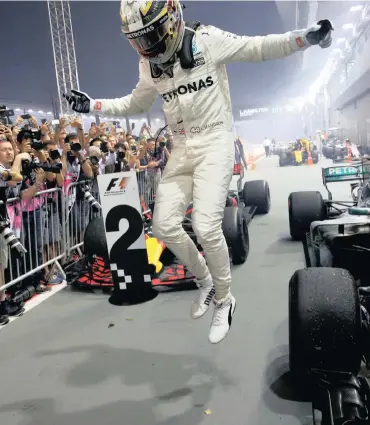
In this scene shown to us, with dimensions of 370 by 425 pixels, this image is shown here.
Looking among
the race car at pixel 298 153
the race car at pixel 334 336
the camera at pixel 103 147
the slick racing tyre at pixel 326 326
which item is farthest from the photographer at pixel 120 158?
the race car at pixel 298 153

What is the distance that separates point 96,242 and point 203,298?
6.73 feet

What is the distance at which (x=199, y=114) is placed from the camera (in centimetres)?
255

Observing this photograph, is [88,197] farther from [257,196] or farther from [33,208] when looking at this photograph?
[257,196]

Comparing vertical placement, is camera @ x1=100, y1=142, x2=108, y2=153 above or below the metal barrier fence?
above

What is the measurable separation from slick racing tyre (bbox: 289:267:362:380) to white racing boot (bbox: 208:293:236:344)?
19.9 inches

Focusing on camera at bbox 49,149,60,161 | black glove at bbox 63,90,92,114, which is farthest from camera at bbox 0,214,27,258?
black glove at bbox 63,90,92,114

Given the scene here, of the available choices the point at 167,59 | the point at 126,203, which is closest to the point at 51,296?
the point at 126,203

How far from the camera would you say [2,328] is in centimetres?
358

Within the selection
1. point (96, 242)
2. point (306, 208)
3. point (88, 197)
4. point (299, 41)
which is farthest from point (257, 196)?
point (299, 41)

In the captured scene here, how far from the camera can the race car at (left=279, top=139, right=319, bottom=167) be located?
736 inches

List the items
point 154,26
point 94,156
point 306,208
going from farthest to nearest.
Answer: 1. point 94,156
2. point 306,208
3. point 154,26

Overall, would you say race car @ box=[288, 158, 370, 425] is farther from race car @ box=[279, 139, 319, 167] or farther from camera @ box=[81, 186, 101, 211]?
race car @ box=[279, 139, 319, 167]

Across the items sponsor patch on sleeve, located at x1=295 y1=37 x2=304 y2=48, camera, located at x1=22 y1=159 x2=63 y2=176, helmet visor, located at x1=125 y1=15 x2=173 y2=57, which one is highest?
helmet visor, located at x1=125 y1=15 x2=173 y2=57

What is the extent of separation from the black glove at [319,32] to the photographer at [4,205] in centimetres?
265
